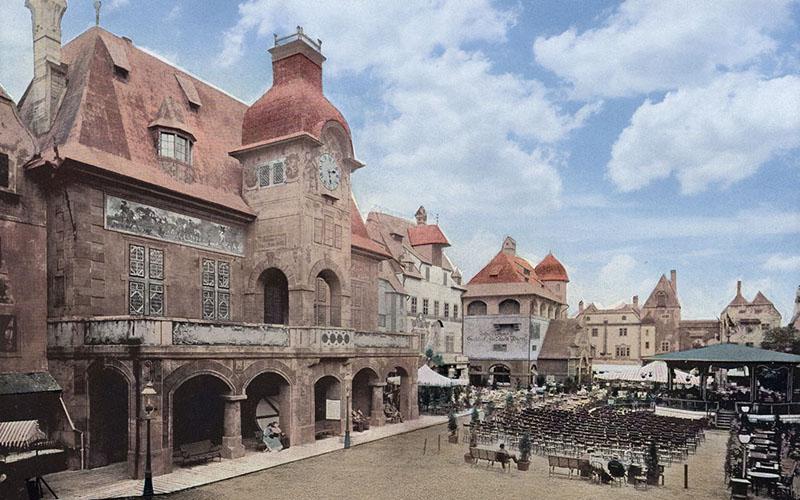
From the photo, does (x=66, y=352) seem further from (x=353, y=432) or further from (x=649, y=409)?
(x=649, y=409)

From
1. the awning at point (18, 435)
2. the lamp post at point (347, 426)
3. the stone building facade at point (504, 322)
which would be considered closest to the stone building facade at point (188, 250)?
the lamp post at point (347, 426)

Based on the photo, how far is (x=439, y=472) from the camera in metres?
20.6

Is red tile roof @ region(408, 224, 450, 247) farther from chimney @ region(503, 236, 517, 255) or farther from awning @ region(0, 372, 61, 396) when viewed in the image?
awning @ region(0, 372, 61, 396)

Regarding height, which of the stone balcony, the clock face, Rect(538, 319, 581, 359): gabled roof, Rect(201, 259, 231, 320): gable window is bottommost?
Rect(538, 319, 581, 359): gabled roof

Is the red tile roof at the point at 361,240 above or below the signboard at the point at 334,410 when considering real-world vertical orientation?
above

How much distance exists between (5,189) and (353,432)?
17.6m

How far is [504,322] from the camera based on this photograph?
59250 millimetres

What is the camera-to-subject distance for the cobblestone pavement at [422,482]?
695 inches

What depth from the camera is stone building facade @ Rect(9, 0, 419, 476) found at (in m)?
20.6

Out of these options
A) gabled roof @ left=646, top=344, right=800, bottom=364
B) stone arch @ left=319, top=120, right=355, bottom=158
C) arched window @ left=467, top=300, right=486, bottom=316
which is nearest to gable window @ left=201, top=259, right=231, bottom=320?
stone arch @ left=319, top=120, right=355, bottom=158

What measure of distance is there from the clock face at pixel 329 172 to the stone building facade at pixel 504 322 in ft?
111

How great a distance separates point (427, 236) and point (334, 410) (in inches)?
1102

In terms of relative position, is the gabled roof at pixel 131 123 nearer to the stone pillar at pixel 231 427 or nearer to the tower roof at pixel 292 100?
the tower roof at pixel 292 100

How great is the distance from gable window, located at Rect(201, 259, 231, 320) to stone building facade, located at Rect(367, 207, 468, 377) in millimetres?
19841
